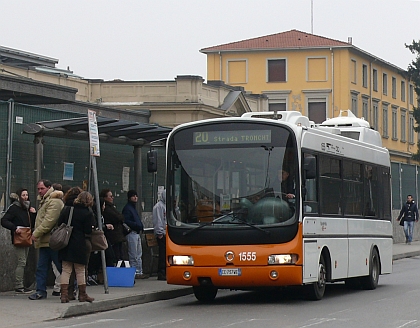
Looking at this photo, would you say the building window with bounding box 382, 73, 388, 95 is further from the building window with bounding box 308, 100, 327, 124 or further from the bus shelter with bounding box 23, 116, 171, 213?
the bus shelter with bounding box 23, 116, 171, 213

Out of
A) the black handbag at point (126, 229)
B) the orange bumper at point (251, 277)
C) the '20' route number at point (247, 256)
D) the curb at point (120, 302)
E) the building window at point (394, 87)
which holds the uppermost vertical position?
the building window at point (394, 87)

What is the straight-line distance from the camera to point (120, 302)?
1579 cm

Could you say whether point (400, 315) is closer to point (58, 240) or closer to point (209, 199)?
point (209, 199)

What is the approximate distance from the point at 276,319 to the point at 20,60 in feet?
113

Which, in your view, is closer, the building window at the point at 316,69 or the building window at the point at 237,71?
the building window at the point at 316,69

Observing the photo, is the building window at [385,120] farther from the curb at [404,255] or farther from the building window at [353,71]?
the curb at [404,255]

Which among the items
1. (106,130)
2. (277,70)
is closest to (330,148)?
(106,130)

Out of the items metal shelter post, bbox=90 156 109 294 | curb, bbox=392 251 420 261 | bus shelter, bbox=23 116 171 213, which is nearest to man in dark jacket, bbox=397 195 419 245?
curb, bbox=392 251 420 261

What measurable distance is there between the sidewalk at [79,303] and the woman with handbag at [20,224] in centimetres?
62

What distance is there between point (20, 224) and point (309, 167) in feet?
15.5

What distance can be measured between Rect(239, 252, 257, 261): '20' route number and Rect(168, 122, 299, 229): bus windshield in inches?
17.9

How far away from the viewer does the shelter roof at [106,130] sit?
55.7 feet

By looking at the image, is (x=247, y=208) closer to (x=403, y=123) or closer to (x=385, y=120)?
(x=385, y=120)

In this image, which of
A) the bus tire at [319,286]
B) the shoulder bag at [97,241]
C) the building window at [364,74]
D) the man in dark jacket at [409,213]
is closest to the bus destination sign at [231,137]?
the shoulder bag at [97,241]
